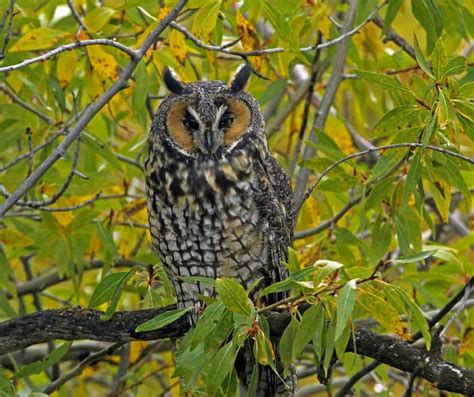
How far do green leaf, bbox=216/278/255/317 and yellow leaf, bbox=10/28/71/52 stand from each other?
1380mm

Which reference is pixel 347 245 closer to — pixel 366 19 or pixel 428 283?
pixel 428 283

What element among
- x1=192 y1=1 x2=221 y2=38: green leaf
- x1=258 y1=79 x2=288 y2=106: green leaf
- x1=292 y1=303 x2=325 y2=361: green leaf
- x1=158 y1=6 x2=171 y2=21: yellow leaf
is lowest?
x1=292 y1=303 x2=325 y2=361: green leaf

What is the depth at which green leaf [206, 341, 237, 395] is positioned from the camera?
2.38 meters

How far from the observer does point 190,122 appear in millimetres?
3252

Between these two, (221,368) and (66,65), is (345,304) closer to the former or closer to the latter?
(221,368)

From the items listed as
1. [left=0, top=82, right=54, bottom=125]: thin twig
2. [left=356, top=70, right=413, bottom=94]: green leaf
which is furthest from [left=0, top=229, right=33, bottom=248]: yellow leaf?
[left=356, top=70, right=413, bottom=94]: green leaf

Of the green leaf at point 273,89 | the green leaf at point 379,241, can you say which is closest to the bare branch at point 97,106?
the green leaf at point 379,241

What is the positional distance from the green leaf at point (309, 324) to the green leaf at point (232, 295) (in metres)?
0.17

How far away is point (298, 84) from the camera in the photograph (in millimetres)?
4598

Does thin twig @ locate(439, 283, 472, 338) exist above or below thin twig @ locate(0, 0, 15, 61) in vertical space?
below

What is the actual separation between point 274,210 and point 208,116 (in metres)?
0.42

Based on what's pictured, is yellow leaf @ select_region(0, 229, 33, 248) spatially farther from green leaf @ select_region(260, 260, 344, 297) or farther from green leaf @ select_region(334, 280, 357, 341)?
green leaf @ select_region(334, 280, 357, 341)

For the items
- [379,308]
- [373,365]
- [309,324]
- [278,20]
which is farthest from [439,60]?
[373,365]

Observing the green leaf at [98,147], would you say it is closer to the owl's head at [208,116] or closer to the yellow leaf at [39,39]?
the owl's head at [208,116]
